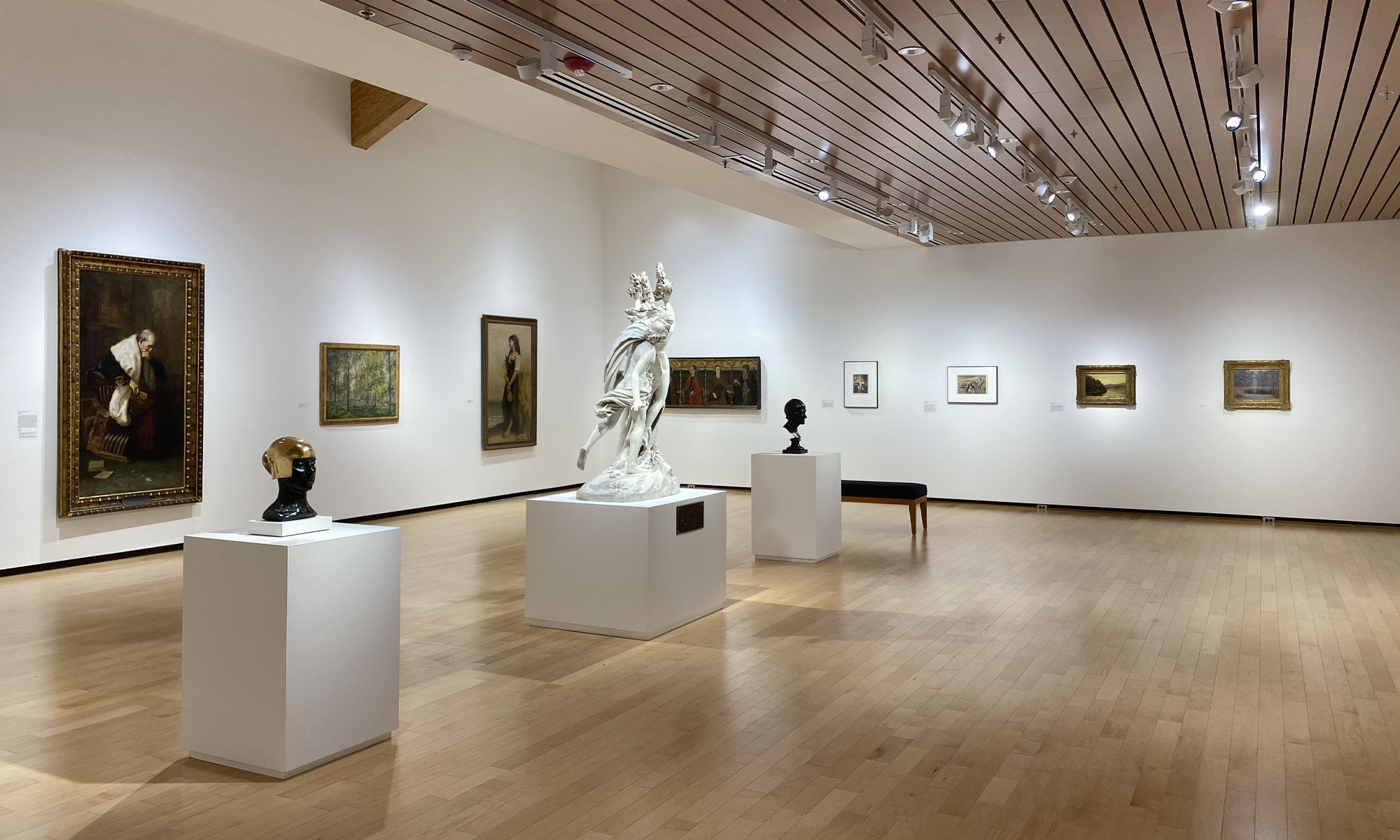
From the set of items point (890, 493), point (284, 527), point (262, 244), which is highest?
point (262, 244)

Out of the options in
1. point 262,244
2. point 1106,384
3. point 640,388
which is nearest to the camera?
point 640,388

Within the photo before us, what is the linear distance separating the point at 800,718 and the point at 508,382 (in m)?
13.3

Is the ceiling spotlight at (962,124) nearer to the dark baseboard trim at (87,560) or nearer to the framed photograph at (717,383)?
the dark baseboard trim at (87,560)

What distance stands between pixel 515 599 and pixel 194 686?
4.45 meters

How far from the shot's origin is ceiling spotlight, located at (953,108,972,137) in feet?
28.1

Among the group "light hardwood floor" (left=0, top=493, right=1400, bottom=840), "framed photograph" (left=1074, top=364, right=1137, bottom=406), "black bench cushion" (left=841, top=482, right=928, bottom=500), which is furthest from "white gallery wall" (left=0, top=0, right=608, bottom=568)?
"framed photograph" (left=1074, top=364, right=1137, bottom=406)

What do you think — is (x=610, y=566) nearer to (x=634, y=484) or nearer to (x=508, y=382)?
(x=634, y=484)

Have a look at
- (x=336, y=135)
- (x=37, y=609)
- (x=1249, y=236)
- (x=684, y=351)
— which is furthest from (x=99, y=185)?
(x=1249, y=236)

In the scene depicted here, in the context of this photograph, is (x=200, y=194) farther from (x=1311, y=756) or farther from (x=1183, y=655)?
(x=1311, y=756)

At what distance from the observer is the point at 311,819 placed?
4641 millimetres

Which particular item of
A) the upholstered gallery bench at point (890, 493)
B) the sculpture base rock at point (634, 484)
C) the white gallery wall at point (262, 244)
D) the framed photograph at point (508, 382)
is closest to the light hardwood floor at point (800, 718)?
the sculpture base rock at point (634, 484)

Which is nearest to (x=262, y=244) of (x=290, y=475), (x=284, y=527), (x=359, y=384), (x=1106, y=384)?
(x=359, y=384)

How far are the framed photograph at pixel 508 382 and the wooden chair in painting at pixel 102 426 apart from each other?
265 inches

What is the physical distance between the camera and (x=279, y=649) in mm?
5141
